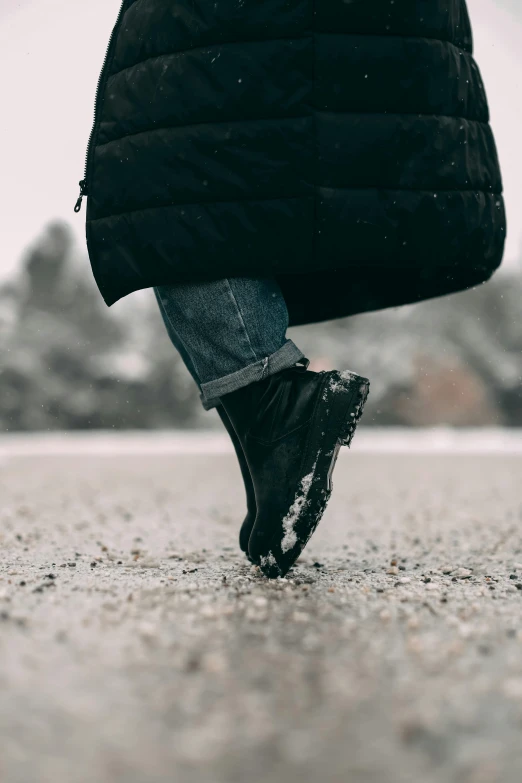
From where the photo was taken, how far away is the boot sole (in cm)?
178

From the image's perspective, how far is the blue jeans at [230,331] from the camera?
5.98ft

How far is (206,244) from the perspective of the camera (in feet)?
5.82

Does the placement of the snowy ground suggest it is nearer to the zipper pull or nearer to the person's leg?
the person's leg

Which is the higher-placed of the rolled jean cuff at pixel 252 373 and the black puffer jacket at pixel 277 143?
the black puffer jacket at pixel 277 143

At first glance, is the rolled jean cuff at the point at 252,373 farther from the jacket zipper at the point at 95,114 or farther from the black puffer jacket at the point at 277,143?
the jacket zipper at the point at 95,114

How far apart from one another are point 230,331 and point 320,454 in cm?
30

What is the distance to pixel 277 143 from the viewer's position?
1.75 metres

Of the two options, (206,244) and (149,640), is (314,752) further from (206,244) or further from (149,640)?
(206,244)

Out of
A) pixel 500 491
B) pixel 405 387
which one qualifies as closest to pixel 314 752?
pixel 500 491

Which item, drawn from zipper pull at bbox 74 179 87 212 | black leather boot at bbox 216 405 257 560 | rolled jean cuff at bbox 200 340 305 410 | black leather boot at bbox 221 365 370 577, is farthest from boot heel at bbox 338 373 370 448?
zipper pull at bbox 74 179 87 212

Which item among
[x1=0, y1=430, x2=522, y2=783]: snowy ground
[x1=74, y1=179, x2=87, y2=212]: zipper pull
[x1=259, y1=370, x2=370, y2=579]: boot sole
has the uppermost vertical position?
[x1=74, y1=179, x2=87, y2=212]: zipper pull

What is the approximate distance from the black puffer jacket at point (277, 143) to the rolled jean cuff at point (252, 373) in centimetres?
18

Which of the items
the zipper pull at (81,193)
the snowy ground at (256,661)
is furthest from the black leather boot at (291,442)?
the zipper pull at (81,193)

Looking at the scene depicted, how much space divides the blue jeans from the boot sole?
121 millimetres
